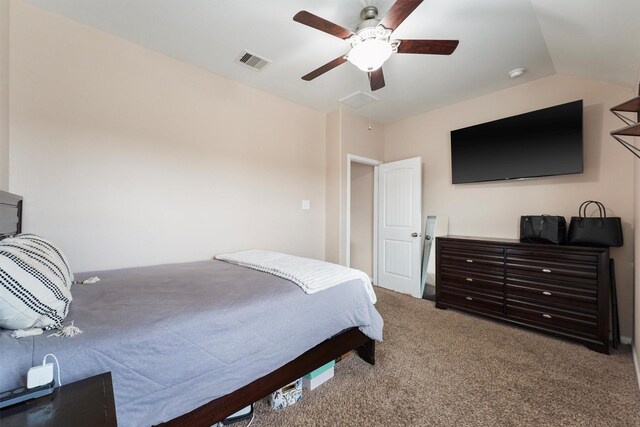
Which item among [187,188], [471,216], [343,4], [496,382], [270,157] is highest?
[343,4]

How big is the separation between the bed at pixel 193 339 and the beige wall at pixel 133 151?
1.02ft

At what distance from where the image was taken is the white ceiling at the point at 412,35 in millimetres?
1825

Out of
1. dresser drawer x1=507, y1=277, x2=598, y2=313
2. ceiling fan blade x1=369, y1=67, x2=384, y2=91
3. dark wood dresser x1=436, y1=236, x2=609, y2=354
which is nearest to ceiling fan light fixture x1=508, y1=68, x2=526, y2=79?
ceiling fan blade x1=369, y1=67, x2=384, y2=91

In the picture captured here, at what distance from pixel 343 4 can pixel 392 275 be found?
3401 millimetres

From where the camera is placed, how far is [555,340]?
94.5 inches

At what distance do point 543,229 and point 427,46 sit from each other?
7.00ft

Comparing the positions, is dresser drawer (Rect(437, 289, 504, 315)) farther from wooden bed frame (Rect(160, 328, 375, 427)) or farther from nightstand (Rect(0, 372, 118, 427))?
nightstand (Rect(0, 372, 118, 427))

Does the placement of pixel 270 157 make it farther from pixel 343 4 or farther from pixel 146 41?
pixel 343 4

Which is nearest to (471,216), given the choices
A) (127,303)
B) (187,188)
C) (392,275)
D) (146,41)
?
(392,275)

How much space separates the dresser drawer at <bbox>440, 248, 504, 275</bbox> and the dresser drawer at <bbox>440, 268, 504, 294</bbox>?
2.2 inches

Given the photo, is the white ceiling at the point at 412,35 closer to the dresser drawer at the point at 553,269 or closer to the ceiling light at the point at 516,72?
the ceiling light at the point at 516,72

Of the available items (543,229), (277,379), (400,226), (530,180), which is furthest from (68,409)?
(530,180)

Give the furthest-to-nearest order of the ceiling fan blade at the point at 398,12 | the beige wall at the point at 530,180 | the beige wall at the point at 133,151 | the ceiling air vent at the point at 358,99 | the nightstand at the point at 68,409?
the ceiling air vent at the point at 358,99 < the beige wall at the point at 530,180 < the beige wall at the point at 133,151 < the ceiling fan blade at the point at 398,12 < the nightstand at the point at 68,409

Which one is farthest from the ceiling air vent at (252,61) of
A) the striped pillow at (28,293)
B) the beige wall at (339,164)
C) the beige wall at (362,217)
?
the beige wall at (362,217)
